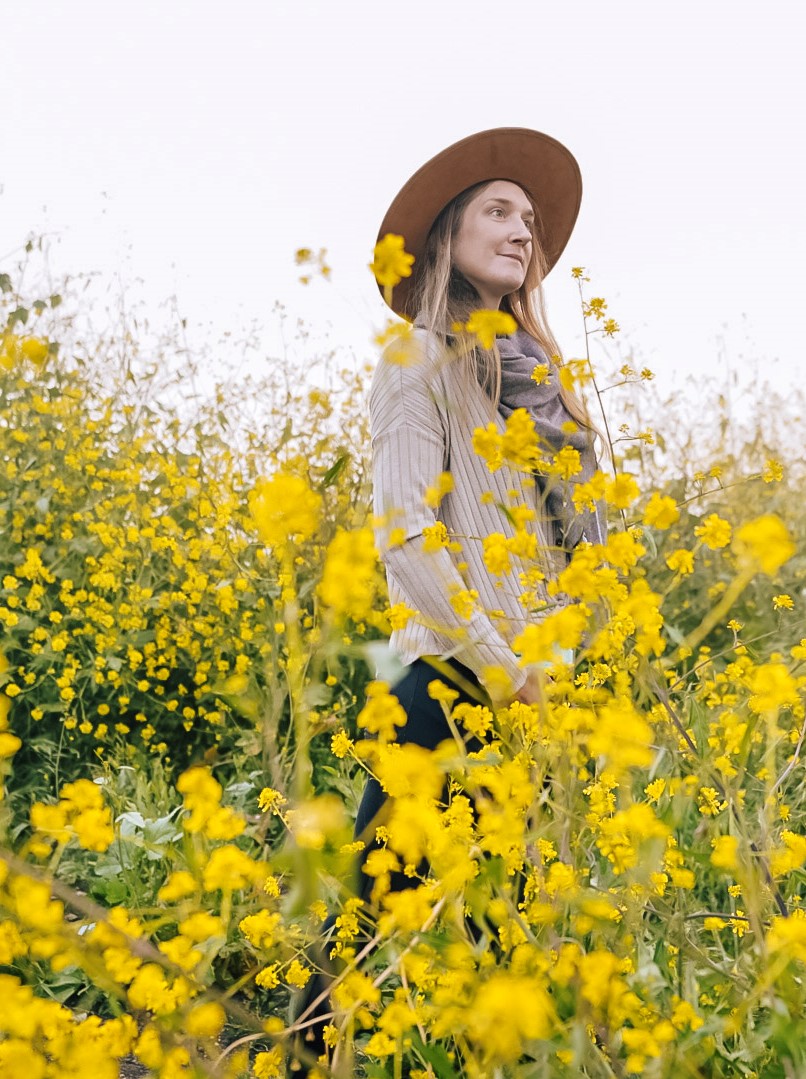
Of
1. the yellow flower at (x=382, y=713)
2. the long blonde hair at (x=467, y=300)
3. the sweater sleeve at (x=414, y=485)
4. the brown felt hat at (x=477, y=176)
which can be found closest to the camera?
the yellow flower at (x=382, y=713)

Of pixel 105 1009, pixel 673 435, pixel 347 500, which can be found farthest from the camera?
pixel 673 435

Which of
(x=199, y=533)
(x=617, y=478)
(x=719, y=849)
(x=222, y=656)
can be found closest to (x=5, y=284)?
(x=199, y=533)

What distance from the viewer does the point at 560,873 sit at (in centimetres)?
98

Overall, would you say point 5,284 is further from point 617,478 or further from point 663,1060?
point 663,1060

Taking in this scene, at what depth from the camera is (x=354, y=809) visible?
2.35 metres

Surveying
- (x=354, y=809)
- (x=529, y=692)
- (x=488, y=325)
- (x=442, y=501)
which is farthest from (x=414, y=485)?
(x=354, y=809)

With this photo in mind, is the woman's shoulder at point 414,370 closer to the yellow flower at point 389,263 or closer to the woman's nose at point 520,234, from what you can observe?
the woman's nose at point 520,234

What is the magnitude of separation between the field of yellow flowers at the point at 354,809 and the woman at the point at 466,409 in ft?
0.24

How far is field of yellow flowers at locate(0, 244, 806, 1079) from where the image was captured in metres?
0.84

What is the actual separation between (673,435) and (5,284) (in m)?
2.64

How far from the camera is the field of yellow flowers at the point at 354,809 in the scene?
0.84m

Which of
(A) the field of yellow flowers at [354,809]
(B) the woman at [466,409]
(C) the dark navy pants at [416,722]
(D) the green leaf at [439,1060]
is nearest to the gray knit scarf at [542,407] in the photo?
(B) the woman at [466,409]

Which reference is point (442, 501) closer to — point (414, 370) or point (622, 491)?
point (414, 370)

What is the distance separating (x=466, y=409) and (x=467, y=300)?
0.77ft
